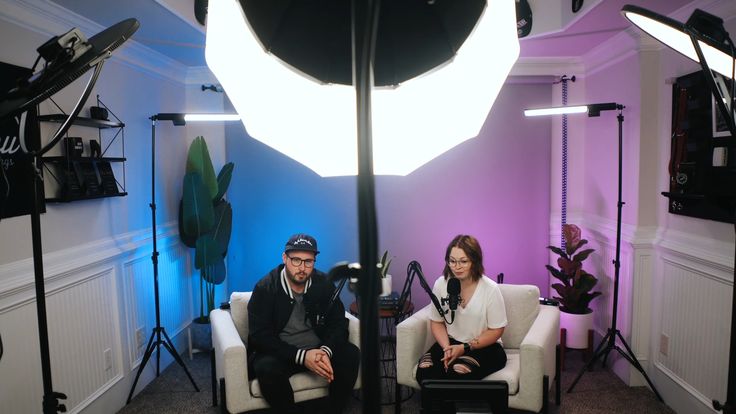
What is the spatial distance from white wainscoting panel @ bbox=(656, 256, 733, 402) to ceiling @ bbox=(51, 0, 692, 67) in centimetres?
145

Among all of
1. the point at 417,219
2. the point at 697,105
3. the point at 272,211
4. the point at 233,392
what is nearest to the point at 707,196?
the point at 697,105

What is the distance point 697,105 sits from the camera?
239cm

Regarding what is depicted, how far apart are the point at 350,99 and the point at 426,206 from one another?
3.39m

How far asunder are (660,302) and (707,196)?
2.59 ft

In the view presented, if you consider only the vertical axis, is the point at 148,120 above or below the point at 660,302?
above

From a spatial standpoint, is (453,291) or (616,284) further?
(616,284)

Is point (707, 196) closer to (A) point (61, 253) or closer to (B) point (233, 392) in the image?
(B) point (233, 392)

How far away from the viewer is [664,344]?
272cm

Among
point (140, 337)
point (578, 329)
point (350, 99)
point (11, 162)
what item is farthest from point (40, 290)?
point (578, 329)

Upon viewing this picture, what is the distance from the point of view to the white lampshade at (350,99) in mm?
370

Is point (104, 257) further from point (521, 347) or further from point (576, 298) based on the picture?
point (576, 298)

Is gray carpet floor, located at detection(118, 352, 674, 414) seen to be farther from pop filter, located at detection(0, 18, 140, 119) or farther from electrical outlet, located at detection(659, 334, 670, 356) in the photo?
pop filter, located at detection(0, 18, 140, 119)

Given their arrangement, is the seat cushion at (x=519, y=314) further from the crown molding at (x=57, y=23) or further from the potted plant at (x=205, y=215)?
the crown molding at (x=57, y=23)

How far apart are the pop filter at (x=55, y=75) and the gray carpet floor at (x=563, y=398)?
82.5 inches
